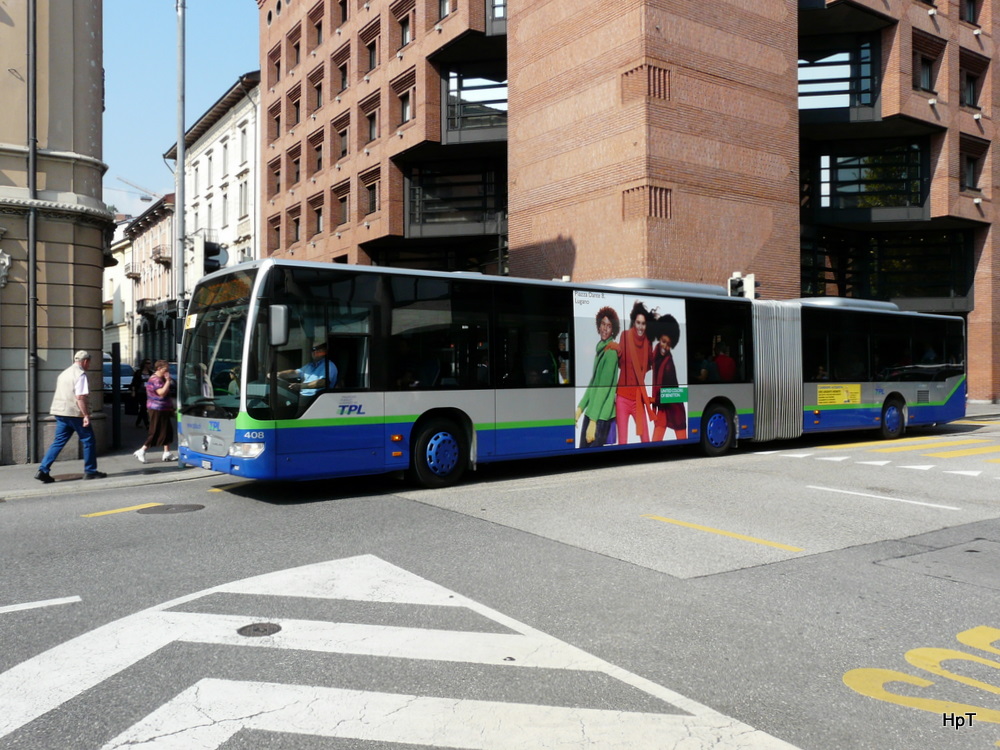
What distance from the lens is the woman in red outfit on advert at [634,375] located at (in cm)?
1316

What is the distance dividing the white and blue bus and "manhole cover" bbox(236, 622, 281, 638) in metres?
4.61

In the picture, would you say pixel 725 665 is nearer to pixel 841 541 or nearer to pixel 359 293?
pixel 841 541

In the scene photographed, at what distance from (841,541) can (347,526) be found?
14.9 ft

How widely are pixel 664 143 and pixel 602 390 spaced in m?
11.4

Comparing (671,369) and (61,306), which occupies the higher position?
(61,306)

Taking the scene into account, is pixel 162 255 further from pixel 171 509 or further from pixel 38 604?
pixel 38 604

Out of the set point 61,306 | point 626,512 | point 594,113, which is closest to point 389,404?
point 626,512

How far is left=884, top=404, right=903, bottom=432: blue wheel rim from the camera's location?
719 inches

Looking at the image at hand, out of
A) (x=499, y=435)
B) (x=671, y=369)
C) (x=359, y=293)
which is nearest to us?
(x=359, y=293)

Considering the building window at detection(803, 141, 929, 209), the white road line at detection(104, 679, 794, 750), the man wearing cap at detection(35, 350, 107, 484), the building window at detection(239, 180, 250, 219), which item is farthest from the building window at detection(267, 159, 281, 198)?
the white road line at detection(104, 679, 794, 750)

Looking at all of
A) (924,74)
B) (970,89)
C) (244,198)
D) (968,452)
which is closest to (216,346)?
(968,452)

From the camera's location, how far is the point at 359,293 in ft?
33.3

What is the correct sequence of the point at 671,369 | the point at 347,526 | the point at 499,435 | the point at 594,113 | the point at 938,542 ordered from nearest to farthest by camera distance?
the point at 938,542 → the point at 347,526 → the point at 499,435 → the point at 671,369 → the point at 594,113

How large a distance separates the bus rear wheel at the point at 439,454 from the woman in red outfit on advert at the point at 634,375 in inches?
119
